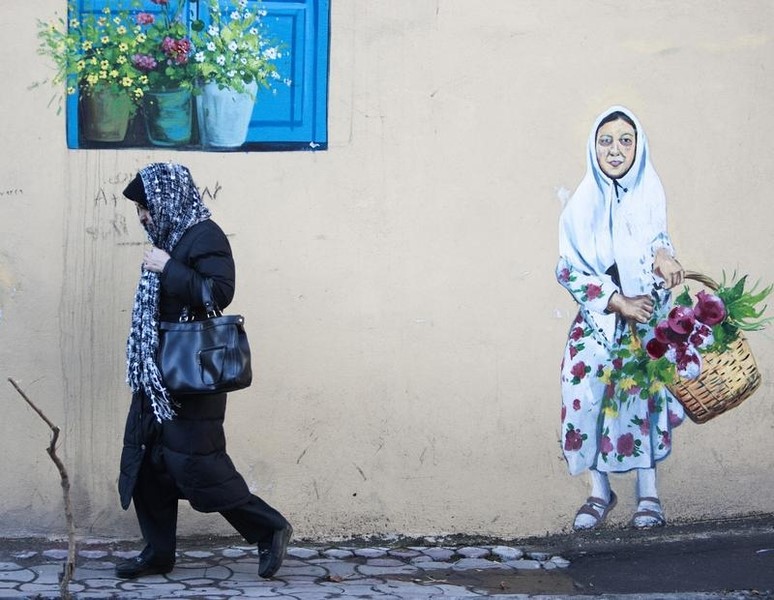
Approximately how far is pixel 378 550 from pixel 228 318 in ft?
5.14

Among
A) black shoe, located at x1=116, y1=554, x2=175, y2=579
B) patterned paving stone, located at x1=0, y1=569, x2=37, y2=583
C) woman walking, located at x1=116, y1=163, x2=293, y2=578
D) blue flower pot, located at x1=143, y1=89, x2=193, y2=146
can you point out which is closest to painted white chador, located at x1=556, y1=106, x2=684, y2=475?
woman walking, located at x1=116, y1=163, x2=293, y2=578

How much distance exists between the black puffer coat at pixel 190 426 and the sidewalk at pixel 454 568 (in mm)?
446

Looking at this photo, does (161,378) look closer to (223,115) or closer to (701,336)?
(223,115)

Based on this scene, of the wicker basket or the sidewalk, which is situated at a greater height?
the wicker basket

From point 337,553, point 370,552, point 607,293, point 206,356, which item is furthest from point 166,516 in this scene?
point 607,293

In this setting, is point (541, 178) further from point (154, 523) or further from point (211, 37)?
point (154, 523)

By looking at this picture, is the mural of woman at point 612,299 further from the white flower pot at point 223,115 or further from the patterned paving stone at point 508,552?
the white flower pot at point 223,115

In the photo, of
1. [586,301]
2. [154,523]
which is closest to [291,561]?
[154,523]

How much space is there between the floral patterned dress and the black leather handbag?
178 cm

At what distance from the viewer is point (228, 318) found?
4344 mm

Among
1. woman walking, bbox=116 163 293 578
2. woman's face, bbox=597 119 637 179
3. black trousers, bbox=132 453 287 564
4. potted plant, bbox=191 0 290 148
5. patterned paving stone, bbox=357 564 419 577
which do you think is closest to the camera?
woman walking, bbox=116 163 293 578

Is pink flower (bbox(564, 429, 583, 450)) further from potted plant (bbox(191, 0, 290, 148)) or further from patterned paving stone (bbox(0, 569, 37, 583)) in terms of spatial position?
→ patterned paving stone (bbox(0, 569, 37, 583))

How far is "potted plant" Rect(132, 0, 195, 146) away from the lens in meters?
5.16

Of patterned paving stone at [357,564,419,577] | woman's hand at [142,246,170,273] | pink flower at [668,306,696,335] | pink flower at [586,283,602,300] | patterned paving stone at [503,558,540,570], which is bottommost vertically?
patterned paving stone at [503,558,540,570]
